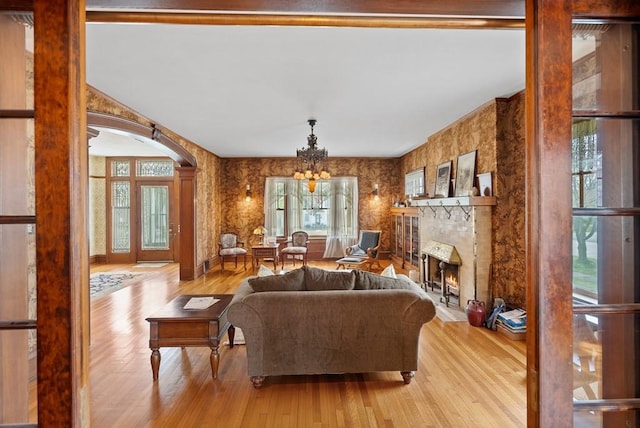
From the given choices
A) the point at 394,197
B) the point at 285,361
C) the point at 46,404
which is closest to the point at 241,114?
the point at 285,361

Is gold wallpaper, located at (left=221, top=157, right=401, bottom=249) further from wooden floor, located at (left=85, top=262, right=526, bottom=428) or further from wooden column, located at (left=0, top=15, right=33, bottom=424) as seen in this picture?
wooden column, located at (left=0, top=15, right=33, bottom=424)

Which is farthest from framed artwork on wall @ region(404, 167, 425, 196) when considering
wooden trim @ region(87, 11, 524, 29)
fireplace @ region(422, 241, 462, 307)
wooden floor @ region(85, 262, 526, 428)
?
wooden trim @ region(87, 11, 524, 29)

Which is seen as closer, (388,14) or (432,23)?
(388,14)

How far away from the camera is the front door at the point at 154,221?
28.9 feet

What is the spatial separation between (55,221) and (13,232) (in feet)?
0.84

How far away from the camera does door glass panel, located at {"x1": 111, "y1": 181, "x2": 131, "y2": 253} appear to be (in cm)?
879

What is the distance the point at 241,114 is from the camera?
4.73 meters

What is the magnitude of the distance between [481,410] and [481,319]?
1.84 m

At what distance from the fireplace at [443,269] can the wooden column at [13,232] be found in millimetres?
4512

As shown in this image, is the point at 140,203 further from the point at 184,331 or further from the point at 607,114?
the point at 607,114

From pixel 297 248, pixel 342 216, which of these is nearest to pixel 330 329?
pixel 297 248

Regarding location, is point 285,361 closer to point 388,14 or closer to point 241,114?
point 388,14

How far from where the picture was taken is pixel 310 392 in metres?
2.59

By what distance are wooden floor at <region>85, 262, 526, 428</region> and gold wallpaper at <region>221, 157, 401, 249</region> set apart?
533cm
